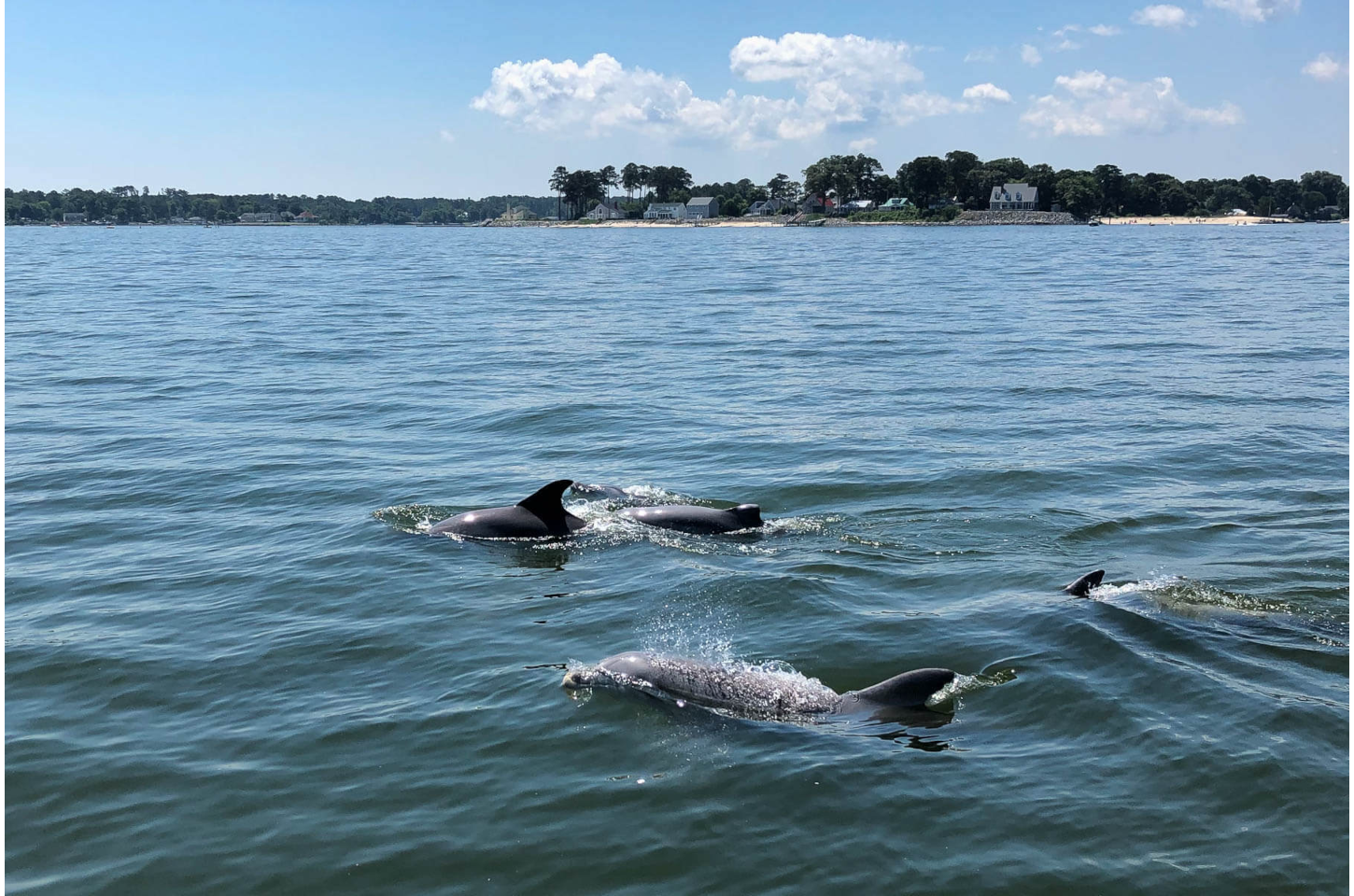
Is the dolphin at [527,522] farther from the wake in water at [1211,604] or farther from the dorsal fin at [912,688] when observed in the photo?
the wake in water at [1211,604]

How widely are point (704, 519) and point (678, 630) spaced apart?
3.60m

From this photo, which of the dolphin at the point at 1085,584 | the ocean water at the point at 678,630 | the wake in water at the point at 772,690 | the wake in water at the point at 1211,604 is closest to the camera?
the ocean water at the point at 678,630

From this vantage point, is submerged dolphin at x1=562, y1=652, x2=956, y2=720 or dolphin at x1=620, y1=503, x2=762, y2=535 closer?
submerged dolphin at x1=562, y1=652, x2=956, y2=720

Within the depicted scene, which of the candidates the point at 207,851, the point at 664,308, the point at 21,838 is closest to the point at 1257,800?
the point at 207,851

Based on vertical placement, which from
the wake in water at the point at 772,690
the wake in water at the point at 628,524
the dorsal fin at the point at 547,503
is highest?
the dorsal fin at the point at 547,503

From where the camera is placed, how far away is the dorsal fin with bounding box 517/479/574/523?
46.6ft

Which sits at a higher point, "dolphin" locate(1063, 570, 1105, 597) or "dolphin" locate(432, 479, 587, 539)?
"dolphin" locate(432, 479, 587, 539)

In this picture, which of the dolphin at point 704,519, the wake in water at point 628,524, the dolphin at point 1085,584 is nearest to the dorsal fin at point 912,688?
the dolphin at point 1085,584

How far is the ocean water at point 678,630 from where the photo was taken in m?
7.50

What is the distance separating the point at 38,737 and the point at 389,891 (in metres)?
4.02

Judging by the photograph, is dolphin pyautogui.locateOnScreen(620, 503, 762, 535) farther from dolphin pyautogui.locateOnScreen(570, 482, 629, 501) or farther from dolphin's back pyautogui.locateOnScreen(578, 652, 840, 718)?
dolphin's back pyautogui.locateOnScreen(578, 652, 840, 718)

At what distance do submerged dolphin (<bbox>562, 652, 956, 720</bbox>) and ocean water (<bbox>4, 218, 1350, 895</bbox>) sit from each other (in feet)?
0.74

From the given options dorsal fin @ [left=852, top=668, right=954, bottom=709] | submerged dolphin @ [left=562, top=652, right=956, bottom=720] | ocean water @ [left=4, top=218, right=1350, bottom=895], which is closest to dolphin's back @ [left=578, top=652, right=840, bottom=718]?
submerged dolphin @ [left=562, top=652, right=956, bottom=720]

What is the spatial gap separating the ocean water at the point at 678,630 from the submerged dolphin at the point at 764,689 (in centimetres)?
23
